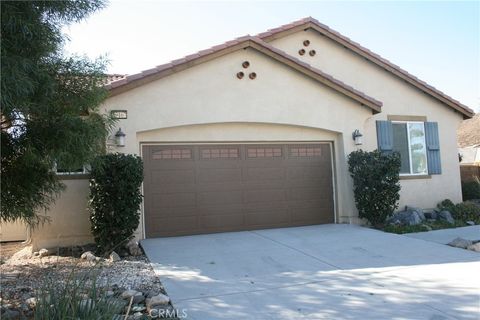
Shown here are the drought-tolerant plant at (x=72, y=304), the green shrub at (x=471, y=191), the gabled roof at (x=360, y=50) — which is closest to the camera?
the drought-tolerant plant at (x=72, y=304)

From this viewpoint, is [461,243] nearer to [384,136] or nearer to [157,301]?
[384,136]

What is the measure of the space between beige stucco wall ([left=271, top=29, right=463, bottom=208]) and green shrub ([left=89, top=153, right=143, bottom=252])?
22.0ft

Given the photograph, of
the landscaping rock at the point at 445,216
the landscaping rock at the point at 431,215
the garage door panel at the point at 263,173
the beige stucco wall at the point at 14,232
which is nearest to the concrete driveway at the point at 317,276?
the garage door panel at the point at 263,173

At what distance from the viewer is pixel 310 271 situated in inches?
257

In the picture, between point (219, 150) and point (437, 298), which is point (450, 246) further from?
point (219, 150)

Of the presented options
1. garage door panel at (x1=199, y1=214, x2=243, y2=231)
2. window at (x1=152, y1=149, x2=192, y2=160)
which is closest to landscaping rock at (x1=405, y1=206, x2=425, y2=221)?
garage door panel at (x1=199, y1=214, x2=243, y2=231)

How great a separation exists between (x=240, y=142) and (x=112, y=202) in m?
3.68

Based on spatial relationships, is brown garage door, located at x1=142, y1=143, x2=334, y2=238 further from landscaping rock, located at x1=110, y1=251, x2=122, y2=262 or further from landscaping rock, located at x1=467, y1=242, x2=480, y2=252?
landscaping rock, located at x1=467, y1=242, x2=480, y2=252

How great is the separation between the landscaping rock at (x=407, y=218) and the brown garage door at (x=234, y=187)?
5.31 feet

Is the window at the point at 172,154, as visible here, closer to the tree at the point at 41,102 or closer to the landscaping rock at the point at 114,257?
the landscaping rock at the point at 114,257

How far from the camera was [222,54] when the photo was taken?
32.3 ft

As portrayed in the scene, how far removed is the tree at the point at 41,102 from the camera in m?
4.61

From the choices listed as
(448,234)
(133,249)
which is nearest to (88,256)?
(133,249)

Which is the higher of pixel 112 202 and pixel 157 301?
pixel 112 202
